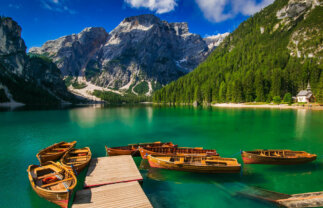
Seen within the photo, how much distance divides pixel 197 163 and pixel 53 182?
613 inches

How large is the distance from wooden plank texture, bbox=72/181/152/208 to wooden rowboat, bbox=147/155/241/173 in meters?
6.34

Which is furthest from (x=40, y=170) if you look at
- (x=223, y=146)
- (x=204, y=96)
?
(x=204, y=96)

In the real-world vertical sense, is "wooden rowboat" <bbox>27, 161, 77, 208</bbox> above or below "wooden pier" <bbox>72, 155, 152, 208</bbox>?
above

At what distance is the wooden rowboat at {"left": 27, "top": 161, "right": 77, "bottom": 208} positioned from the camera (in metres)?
14.0

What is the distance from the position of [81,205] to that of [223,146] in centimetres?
2745

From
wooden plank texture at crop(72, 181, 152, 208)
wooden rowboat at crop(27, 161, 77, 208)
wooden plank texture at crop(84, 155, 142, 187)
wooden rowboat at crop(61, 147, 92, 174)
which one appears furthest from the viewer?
wooden rowboat at crop(61, 147, 92, 174)

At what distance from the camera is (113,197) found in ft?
48.1

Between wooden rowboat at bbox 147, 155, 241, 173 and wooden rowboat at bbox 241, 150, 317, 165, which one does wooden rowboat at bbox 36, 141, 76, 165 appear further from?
wooden rowboat at bbox 241, 150, 317, 165

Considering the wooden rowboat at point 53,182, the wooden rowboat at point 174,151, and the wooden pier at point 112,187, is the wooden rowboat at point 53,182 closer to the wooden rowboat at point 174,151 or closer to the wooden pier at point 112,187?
the wooden pier at point 112,187

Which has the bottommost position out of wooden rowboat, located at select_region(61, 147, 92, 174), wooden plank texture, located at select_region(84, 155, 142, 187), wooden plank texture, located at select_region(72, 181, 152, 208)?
wooden plank texture, located at select_region(72, 181, 152, 208)

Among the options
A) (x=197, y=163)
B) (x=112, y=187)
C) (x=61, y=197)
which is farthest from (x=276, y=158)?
(x=61, y=197)

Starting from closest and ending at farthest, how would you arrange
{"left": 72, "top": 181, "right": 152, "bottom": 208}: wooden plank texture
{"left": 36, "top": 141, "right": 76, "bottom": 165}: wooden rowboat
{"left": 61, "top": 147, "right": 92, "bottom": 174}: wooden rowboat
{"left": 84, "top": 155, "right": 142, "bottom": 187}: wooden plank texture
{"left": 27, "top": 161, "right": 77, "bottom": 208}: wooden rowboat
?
{"left": 72, "top": 181, "right": 152, "bottom": 208}: wooden plank texture → {"left": 27, "top": 161, "right": 77, "bottom": 208}: wooden rowboat → {"left": 84, "top": 155, "right": 142, "bottom": 187}: wooden plank texture → {"left": 61, "top": 147, "right": 92, "bottom": 174}: wooden rowboat → {"left": 36, "top": 141, "right": 76, "bottom": 165}: wooden rowboat

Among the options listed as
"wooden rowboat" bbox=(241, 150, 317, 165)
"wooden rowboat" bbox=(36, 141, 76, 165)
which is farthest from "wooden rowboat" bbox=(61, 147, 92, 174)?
"wooden rowboat" bbox=(241, 150, 317, 165)

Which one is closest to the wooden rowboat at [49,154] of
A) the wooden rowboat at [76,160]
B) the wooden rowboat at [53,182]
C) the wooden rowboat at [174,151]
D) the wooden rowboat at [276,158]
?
the wooden rowboat at [76,160]
